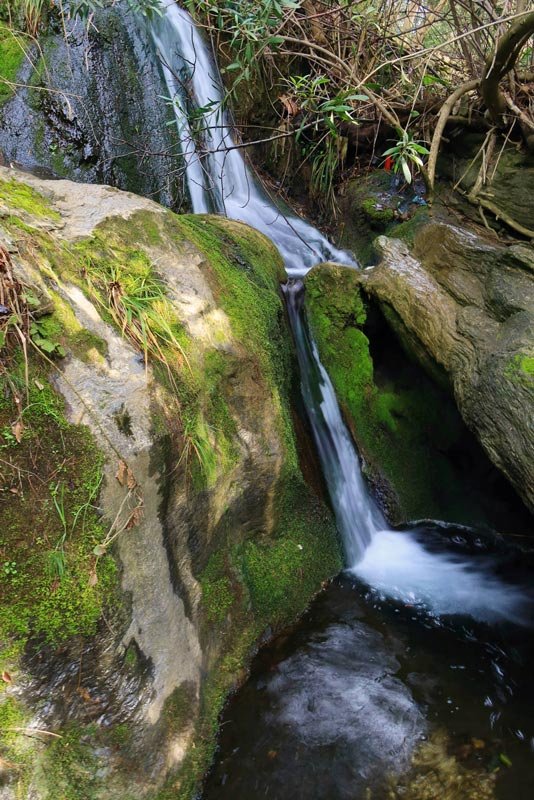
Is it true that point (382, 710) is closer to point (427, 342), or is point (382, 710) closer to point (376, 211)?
point (427, 342)

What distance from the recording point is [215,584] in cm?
282

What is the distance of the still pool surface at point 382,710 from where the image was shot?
2.38 meters

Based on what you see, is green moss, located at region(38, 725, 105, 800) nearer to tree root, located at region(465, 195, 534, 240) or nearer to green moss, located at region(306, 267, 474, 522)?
green moss, located at region(306, 267, 474, 522)

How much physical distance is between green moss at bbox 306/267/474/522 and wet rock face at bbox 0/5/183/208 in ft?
7.51

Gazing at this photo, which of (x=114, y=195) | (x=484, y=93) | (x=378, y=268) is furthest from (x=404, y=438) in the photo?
(x=484, y=93)

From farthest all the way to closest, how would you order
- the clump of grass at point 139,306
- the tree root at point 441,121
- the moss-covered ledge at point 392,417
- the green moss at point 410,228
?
the tree root at point 441,121, the green moss at point 410,228, the moss-covered ledge at point 392,417, the clump of grass at point 139,306

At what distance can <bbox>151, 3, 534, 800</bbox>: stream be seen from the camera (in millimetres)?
2414

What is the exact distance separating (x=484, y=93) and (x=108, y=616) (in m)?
5.49

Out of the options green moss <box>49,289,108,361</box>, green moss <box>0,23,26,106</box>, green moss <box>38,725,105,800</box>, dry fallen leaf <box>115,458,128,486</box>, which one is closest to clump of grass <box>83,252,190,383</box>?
green moss <box>49,289,108,361</box>

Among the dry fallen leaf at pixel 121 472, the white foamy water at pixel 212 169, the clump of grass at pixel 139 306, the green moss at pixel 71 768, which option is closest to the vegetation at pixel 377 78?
the white foamy water at pixel 212 169

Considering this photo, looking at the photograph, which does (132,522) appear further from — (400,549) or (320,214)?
(320,214)

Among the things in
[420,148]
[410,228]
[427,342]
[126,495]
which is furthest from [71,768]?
[410,228]

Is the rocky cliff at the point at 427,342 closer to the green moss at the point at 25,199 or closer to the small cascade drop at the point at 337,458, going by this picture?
the small cascade drop at the point at 337,458

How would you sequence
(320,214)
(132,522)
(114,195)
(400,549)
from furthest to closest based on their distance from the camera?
(320,214)
(400,549)
(114,195)
(132,522)
